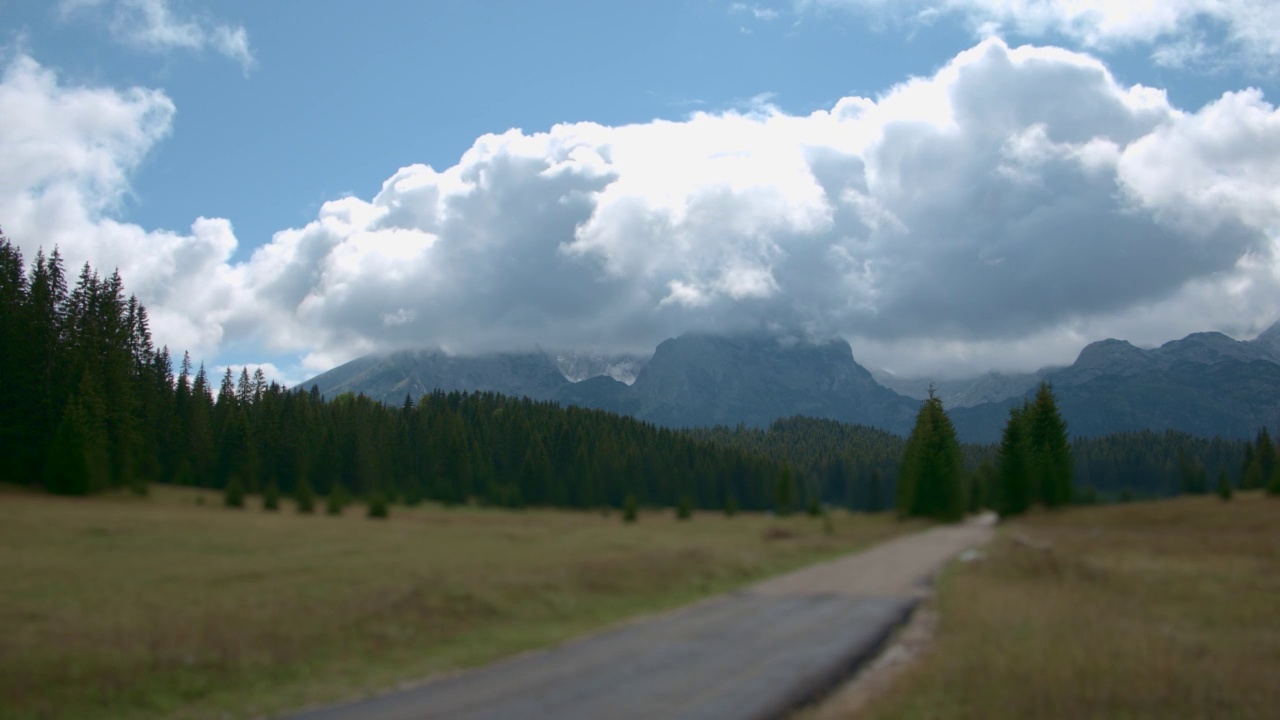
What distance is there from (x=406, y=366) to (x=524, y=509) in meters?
98.4

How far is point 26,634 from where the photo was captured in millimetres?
24422

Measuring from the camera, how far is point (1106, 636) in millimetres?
23812

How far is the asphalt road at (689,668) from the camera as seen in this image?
17.4 metres

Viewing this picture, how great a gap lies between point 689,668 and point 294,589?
1913 centimetres

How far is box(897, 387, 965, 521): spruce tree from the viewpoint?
8250cm

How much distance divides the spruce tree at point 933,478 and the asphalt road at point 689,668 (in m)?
49.2

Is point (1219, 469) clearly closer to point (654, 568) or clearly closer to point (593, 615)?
point (654, 568)

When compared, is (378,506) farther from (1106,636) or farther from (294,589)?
(1106,636)

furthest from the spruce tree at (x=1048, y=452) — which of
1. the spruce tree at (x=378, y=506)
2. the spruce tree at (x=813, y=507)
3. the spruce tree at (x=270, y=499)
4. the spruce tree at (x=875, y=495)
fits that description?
the spruce tree at (x=270, y=499)

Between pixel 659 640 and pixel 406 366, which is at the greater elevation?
pixel 406 366

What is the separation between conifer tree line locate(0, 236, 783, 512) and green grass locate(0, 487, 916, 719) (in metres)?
1.15

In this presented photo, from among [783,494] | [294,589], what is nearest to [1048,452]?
[783,494]

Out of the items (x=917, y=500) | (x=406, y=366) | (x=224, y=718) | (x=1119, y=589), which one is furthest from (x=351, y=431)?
(x=406, y=366)

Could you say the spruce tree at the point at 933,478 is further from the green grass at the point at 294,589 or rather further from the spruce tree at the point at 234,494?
the spruce tree at the point at 234,494
